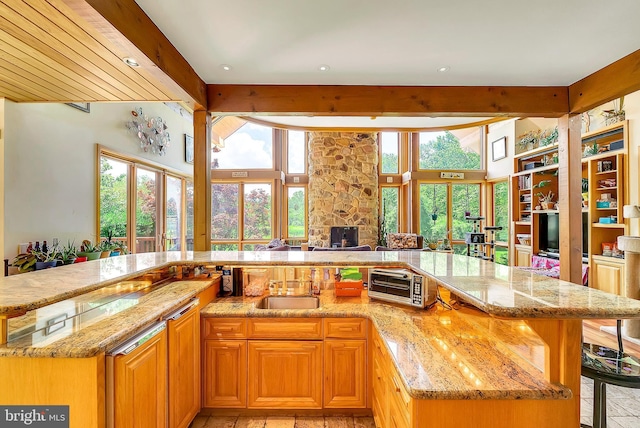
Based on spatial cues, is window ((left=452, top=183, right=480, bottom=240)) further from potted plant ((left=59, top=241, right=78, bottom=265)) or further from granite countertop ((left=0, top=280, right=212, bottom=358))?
potted plant ((left=59, top=241, right=78, bottom=265))

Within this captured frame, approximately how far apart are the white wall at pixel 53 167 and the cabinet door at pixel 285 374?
2833 mm

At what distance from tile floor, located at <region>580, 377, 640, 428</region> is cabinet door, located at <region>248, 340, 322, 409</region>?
1.93m

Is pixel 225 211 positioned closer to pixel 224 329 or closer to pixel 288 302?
pixel 288 302

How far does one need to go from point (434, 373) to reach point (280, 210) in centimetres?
735

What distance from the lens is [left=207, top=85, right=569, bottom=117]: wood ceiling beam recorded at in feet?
9.51

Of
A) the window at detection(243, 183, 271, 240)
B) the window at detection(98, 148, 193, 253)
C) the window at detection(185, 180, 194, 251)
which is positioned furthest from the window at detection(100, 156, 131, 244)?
the window at detection(243, 183, 271, 240)

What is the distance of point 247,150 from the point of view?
333 inches

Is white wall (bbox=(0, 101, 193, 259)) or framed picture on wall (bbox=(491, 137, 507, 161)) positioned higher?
framed picture on wall (bbox=(491, 137, 507, 161))

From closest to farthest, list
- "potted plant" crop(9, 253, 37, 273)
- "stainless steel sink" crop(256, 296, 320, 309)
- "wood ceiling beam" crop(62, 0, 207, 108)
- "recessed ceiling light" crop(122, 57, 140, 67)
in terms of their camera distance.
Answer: "wood ceiling beam" crop(62, 0, 207, 108) → "recessed ceiling light" crop(122, 57, 140, 67) → "stainless steel sink" crop(256, 296, 320, 309) → "potted plant" crop(9, 253, 37, 273)

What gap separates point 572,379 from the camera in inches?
45.8

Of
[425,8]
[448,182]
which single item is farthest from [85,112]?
[448,182]

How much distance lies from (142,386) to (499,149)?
8.69 metres

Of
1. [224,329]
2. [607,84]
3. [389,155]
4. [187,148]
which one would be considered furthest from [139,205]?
[389,155]

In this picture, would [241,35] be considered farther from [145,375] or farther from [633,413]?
[633,413]
